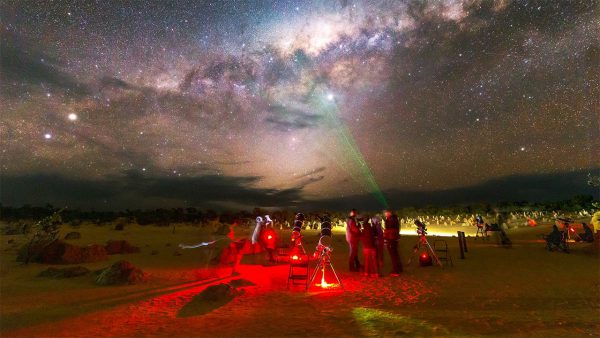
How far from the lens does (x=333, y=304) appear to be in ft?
31.8

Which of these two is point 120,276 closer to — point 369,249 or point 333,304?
point 333,304

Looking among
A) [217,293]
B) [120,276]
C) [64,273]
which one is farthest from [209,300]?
[64,273]

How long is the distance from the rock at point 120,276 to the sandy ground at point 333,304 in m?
0.44

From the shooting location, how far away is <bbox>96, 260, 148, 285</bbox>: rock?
42.6ft

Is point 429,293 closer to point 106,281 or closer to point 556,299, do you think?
point 556,299

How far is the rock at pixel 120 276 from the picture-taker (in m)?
13.0

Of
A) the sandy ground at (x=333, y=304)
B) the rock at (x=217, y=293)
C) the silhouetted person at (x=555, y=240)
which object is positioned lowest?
the sandy ground at (x=333, y=304)

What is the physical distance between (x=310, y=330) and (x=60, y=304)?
7747 mm

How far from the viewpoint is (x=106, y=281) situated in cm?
1291

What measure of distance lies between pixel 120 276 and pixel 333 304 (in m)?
8.68

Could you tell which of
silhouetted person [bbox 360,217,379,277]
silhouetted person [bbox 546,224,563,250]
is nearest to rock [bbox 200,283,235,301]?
silhouetted person [bbox 360,217,379,277]

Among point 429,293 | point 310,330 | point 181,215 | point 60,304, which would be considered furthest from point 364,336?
point 181,215

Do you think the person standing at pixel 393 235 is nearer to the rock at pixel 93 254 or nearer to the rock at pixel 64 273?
the rock at pixel 64 273

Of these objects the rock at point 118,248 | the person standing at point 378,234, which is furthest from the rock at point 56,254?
the person standing at point 378,234
